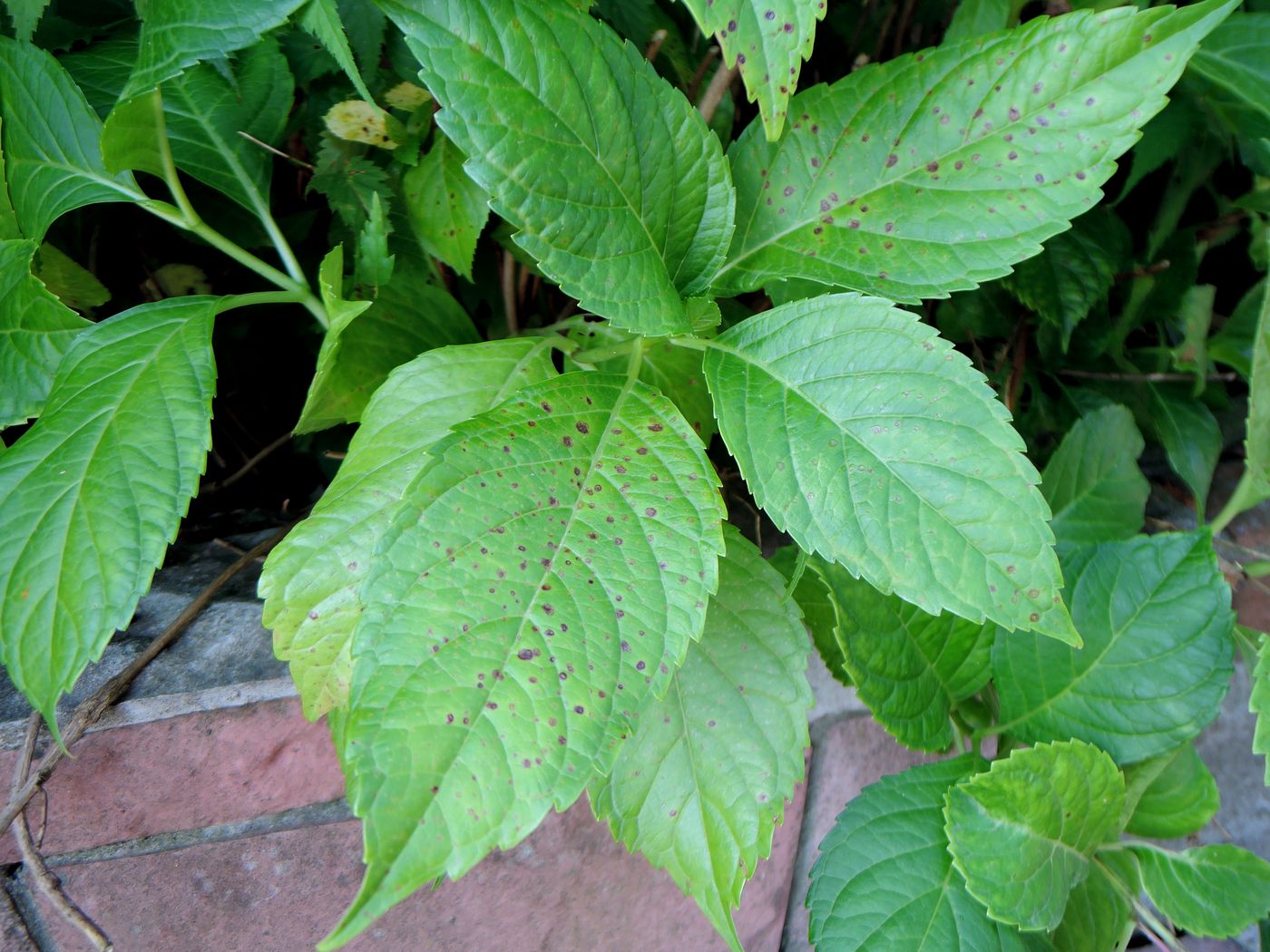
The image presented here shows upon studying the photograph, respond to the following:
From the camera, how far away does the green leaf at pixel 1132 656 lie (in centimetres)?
90

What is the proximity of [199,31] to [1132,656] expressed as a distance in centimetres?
105

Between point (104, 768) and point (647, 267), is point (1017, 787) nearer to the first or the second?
point (647, 267)

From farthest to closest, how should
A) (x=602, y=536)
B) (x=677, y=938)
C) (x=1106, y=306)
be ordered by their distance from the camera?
(x=1106, y=306) < (x=677, y=938) < (x=602, y=536)

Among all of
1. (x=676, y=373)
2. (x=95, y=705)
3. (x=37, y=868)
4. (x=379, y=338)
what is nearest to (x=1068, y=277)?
(x=676, y=373)

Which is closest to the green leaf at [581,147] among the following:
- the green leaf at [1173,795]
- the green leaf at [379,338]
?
the green leaf at [379,338]

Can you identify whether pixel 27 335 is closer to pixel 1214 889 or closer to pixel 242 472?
pixel 242 472

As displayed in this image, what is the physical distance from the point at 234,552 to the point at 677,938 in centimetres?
73

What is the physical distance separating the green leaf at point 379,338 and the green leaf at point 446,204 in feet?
0.18

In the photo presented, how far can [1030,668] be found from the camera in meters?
0.94

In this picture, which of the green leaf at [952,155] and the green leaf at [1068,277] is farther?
the green leaf at [1068,277]

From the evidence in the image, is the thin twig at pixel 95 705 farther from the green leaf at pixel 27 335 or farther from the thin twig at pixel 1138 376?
the thin twig at pixel 1138 376

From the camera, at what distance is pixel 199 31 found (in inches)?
26.0

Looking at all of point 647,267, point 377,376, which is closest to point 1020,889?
point 647,267

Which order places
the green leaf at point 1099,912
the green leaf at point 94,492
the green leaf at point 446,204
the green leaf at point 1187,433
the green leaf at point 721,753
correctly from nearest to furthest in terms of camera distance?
the green leaf at point 94,492 < the green leaf at point 721,753 < the green leaf at point 446,204 < the green leaf at point 1099,912 < the green leaf at point 1187,433
